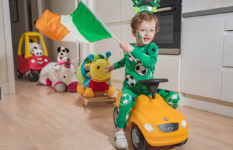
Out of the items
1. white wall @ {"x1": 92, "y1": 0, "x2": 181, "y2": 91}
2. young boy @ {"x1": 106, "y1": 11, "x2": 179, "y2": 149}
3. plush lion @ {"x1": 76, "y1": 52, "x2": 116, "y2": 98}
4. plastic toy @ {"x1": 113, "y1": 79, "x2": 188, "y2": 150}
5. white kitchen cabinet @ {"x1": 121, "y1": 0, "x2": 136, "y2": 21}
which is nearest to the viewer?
plastic toy @ {"x1": 113, "y1": 79, "x2": 188, "y2": 150}

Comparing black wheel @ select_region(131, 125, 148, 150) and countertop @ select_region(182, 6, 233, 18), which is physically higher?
countertop @ select_region(182, 6, 233, 18)

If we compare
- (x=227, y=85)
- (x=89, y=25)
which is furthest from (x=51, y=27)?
(x=227, y=85)

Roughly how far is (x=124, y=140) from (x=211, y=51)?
974 millimetres

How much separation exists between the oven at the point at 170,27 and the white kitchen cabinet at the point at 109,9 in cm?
61

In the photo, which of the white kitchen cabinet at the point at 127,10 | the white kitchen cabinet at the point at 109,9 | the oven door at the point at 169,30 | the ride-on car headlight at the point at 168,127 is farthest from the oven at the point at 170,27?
the ride-on car headlight at the point at 168,127

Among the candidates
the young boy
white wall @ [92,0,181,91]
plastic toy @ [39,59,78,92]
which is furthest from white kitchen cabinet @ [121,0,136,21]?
the young boy

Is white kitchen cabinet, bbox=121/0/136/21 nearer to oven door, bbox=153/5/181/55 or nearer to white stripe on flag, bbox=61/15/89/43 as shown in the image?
oven door, bbox=153/5/181/55

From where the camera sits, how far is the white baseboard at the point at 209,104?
1.53 meters

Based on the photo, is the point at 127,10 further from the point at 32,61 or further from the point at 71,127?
the point at 32,61

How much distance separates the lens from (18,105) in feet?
6.00

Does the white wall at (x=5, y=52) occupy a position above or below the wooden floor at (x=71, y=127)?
above

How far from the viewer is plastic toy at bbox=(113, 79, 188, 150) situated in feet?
3.07

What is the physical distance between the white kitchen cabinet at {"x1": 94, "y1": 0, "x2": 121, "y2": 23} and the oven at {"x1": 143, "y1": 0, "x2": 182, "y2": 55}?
2.00 feet

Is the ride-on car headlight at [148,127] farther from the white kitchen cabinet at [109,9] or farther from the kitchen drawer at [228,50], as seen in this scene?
the white kitchen cabinet at [109,9]
